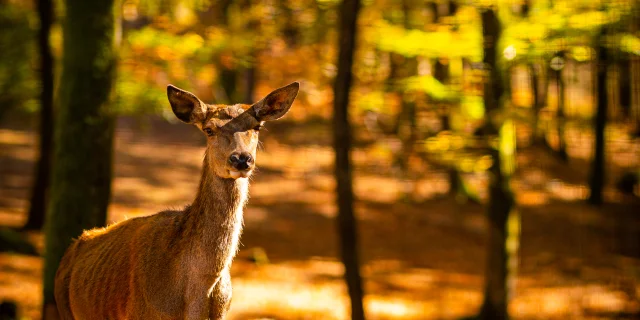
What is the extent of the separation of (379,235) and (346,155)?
1293 cm

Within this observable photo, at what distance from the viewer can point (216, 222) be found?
4980 millimetres

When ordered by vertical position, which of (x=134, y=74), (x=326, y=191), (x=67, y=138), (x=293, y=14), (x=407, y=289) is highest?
(x=293, y=14)

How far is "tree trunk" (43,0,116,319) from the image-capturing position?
7340mm

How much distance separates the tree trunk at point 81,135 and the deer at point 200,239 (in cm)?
219

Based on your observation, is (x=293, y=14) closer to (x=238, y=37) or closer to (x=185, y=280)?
(x=238, y=37)

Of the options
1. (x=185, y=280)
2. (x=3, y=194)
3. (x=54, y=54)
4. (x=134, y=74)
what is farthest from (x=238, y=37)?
(x=3, y=194)

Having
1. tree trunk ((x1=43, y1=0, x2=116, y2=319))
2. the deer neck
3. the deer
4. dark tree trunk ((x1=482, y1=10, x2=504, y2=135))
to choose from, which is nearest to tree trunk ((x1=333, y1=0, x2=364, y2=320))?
tree trunk ((x1=43, y1=0, x2=116, y2=319))

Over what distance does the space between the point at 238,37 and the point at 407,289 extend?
7.81 metres

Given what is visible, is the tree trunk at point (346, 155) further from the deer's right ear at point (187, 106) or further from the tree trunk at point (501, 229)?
the deer's right ear at point (187, 106)

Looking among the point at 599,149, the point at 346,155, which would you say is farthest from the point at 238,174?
the point at 599,149

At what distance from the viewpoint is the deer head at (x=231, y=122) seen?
187 inches

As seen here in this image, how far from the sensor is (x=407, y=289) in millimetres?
17359

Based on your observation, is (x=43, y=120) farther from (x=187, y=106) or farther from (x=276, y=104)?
(x=276, y=104)

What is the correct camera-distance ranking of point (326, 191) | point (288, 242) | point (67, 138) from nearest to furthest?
1. point (67, 138)
2. point (288, 242)
3. point (326, 191)
